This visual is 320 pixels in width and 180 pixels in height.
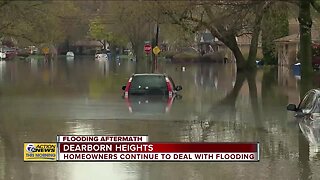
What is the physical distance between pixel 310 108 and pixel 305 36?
1404 cm

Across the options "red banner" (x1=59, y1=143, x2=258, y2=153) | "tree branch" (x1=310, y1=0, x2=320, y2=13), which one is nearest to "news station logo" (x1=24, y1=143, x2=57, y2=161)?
"red banner" (x1=59, y1=143, x2=258, y2=153)

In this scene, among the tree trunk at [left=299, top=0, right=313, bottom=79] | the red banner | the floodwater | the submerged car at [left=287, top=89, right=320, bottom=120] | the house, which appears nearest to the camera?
the red banner

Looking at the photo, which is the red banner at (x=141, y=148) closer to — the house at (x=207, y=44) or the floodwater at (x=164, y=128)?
the floodwater at (x=164, y=128)

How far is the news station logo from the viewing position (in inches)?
353

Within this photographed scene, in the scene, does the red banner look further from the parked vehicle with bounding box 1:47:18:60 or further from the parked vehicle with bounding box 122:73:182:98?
the parked vehicle with bounding box 1:47:18:60

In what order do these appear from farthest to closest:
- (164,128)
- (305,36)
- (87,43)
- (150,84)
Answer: (87,43)
(305,36)
(150,84)
(164,128)

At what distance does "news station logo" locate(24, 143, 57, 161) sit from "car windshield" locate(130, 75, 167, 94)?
1394 centimetres

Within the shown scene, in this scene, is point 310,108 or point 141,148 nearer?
point 141,148

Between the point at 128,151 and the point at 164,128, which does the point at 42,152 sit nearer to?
the point at 128,151

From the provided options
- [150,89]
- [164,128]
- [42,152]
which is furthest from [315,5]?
[42,152]

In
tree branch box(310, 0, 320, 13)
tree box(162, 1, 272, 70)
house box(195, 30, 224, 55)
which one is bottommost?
house box(195, 30, 224, 55)

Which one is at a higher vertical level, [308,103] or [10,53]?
[308,103]

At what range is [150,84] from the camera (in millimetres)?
23953

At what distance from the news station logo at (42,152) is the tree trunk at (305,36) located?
20.5 meters
